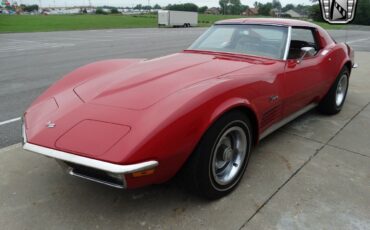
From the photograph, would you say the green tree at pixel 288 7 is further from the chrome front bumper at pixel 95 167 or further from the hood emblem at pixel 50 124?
the chrome front bumper at pixel 95 167

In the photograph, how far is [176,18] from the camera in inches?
1499

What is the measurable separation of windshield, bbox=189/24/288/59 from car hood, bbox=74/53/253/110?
0.38 m

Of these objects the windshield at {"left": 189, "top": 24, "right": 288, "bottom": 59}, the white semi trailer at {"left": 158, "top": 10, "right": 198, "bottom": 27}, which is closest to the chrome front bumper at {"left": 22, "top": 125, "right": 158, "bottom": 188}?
the windshield at {"left": 189, "top": 24, "right": 288, "bottom": 59}

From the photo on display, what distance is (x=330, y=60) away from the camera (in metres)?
4.42

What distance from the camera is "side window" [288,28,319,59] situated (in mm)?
3914

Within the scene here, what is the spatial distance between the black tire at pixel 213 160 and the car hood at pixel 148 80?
0.41 meters

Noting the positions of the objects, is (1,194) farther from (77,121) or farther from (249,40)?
(249,40)

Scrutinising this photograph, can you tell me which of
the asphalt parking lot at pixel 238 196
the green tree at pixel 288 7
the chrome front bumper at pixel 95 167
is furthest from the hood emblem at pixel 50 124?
the green tree at pixel 288 7

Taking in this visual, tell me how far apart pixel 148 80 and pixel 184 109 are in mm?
704

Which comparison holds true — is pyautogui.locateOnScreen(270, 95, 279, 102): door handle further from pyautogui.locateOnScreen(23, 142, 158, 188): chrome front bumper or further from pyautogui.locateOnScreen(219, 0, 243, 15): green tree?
pyautogui.locateOnScreen(219, 0, 243, 15): green tree

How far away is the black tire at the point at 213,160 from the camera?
2.42 meters

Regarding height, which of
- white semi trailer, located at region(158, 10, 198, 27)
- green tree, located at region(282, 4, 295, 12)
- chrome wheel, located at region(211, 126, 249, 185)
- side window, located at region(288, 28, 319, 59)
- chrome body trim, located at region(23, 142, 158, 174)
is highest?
green tree, located at region(282, 4, 295, 12)

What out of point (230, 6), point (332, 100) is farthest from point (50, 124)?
point (230, 6)

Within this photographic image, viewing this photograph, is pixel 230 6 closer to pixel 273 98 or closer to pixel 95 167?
pixel 273 98
